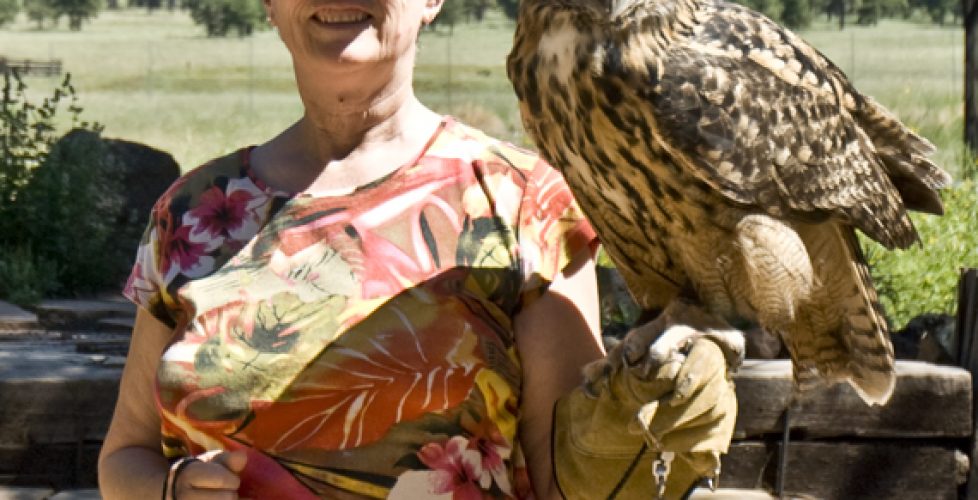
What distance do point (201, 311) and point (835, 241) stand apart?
3.59ft

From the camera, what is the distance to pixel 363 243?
219 centimetres

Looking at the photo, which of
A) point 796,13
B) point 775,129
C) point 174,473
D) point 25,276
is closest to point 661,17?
point 775,129

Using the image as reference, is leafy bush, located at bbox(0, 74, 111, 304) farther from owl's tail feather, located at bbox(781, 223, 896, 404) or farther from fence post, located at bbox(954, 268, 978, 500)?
owl's tail feather, located at bbox(781, 223, 896, 404)

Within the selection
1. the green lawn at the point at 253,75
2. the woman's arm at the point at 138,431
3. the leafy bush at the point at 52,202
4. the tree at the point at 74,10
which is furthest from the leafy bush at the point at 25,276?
the woman's arm at the point at 138,431

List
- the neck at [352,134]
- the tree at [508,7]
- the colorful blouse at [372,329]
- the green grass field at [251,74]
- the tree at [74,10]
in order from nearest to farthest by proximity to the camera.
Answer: the colorful blouse at [372,329]
the neck at [352,134]
the tree at [508,7]
the green grass field at [251,74]
the tree at [74,10]

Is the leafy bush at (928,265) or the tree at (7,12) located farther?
the tree at (7,12)

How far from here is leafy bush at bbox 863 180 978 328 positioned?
630 centimetres

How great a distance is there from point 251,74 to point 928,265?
14.6 ft

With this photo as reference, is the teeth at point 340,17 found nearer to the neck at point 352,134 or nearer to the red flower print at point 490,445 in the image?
the neck at point 352,134

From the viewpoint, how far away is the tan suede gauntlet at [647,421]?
6.65ft

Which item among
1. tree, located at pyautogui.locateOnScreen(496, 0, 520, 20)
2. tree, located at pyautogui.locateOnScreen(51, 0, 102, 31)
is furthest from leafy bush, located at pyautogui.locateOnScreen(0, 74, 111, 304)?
tree, located at pyautogui.locateOnScreen(496, 0, 520, 20)

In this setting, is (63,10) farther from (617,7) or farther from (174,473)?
(617,7)

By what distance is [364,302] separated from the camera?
7.09 ft

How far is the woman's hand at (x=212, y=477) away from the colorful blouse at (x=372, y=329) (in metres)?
0.04
